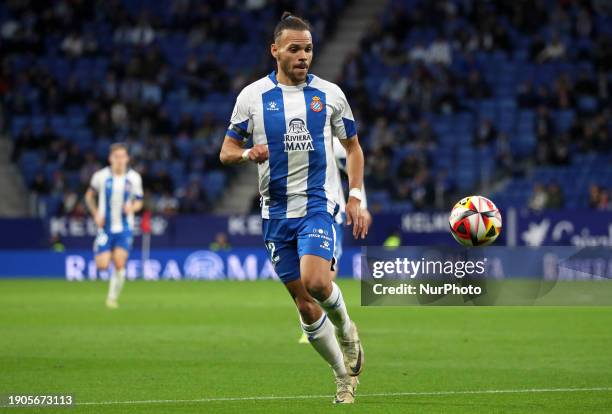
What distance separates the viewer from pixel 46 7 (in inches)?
1518

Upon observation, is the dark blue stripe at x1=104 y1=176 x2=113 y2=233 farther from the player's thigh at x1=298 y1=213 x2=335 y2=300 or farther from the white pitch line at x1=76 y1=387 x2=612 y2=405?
the player's thigh at x1=298 y1=213 x2=335 y2=300

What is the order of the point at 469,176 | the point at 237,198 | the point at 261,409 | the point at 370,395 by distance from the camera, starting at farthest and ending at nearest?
1. the point at 237,198
2. the point at 469,176
3. the point at 370,395
4. the point at 261,409

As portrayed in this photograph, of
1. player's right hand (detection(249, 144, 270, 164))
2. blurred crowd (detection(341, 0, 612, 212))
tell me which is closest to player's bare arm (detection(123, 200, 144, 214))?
blurred crowd (detection(341, 0, 612, 212))

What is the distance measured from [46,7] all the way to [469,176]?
1523 centimetres

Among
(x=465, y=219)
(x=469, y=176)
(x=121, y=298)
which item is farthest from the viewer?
(x=469, y=176)

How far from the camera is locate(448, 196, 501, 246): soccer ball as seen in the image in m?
10.5

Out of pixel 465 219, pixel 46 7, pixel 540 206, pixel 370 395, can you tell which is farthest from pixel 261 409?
pixel 46 7

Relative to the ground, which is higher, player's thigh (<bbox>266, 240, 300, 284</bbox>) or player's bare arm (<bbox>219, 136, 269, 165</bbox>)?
player's bare arm (<bbox>219, 136, 269, 165</bbox>)

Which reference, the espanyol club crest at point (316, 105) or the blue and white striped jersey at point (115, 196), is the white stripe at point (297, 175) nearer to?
the espanyol club crest at point (316, 105)

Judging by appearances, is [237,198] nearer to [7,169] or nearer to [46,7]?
[7,169]

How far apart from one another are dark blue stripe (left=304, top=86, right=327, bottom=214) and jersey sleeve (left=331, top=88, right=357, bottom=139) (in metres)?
0.10

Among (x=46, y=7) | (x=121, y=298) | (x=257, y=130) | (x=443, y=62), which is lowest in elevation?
(x=121, y=298)

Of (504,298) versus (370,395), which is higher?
(504,298)

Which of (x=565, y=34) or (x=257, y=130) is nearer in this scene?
(x=257, y=130)
